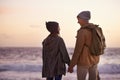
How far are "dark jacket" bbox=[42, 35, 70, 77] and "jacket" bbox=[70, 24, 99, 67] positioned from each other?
1.07 ft

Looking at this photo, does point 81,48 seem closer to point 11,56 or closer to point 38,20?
point 38,20

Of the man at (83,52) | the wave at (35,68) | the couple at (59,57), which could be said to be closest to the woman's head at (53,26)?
the couple at (59,57)

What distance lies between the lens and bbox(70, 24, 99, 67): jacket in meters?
2.95

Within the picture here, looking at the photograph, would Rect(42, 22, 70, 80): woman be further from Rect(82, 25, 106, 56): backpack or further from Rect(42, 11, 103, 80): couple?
Rect(82, 25, 106, 56): backpack

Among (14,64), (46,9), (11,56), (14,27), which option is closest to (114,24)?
(46,9)

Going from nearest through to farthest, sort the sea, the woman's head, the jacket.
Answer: the jacket < the woman's head < the sea

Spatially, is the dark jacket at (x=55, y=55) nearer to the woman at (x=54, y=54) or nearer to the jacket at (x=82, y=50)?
the woman at (x=54, y=54)

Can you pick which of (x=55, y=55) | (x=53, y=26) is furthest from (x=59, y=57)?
(x=53, y=26)

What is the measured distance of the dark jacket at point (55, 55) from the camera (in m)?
3.29

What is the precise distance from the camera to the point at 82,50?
2.97 meters

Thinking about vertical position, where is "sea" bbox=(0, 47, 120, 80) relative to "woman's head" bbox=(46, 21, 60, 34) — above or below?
below

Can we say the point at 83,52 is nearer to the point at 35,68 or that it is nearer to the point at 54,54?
the point at 54,54

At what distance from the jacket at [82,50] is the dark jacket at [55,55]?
33 cm

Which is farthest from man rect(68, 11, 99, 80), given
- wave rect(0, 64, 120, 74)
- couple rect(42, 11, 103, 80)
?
wave rect(0, 64, 120, 74)
